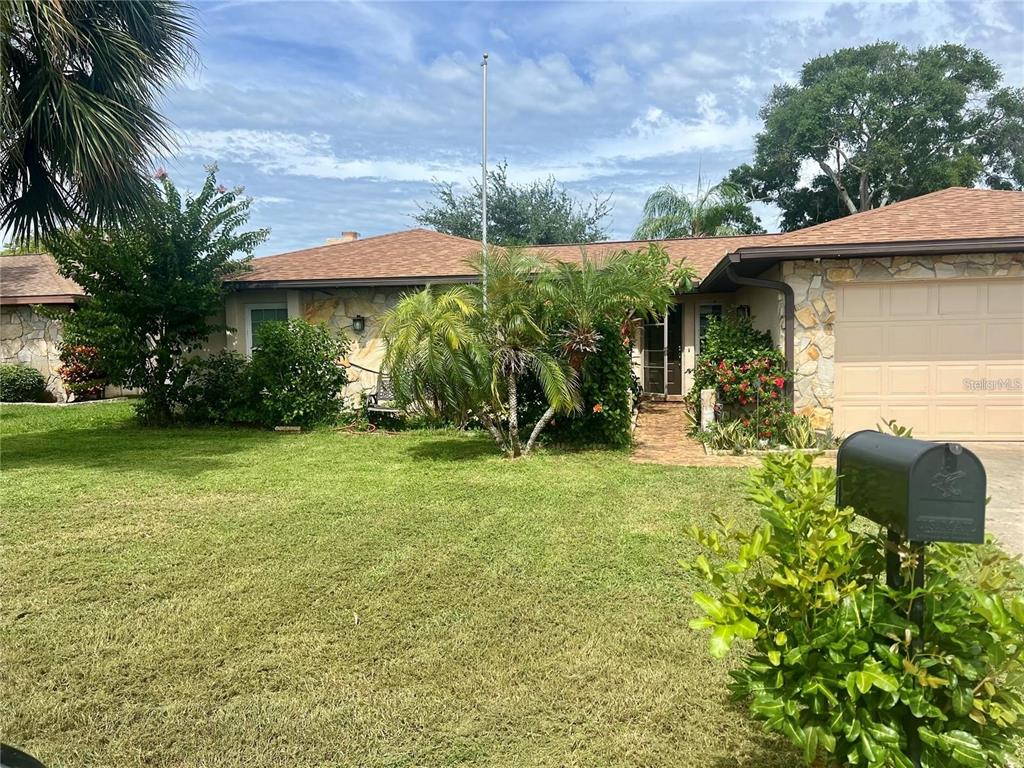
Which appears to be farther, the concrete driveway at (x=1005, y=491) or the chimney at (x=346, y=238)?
the chimney at (x=346, y=238)

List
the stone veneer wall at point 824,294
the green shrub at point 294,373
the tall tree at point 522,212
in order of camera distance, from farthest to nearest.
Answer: the tall tree at point 522,212
the green shrub at point 294,373
the stone veneer wall at point 824,294

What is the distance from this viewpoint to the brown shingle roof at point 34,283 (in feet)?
51.3

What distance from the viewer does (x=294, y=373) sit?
11.5 metres

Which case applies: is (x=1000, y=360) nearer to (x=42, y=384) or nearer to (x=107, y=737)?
(x=107, y=737)

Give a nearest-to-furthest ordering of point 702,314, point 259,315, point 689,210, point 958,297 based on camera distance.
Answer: point 958,297 < point 259,315 < point 702,314 < point 689,210

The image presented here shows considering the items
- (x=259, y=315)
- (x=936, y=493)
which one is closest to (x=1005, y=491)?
(x=936, y=493)

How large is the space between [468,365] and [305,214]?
15573mm

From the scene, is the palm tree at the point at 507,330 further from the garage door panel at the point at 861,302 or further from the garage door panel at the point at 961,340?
the garage door panel at the point at 961,340

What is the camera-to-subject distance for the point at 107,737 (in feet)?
9.12

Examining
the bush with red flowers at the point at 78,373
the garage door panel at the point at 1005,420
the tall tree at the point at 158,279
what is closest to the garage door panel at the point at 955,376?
the garage door panel at the point at 1005,420

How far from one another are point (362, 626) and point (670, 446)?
6759 millimetres

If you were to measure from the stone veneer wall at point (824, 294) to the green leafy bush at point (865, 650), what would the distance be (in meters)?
7.81

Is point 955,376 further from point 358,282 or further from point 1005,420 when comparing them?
point 358,282

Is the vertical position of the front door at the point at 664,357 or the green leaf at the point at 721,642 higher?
the front door at the point at 664,357
